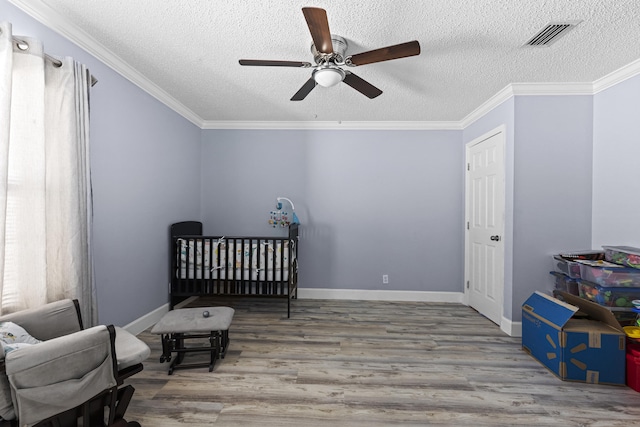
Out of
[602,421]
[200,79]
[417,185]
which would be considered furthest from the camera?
[417,185]

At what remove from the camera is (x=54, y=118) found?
1691mm

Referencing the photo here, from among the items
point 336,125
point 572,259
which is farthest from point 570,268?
point 336,125

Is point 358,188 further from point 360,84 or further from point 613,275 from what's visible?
point 613,275

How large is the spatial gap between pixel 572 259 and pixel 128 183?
3.83m

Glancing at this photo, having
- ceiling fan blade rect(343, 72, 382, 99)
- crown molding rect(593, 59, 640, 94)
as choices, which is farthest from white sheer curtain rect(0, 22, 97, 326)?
crown molding rect(593, 59, 640, 94)

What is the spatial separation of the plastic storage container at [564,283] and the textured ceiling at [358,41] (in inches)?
67.9

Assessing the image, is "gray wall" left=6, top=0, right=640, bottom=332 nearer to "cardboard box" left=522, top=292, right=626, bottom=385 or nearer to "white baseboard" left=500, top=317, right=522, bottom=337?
"white baseboard" left=500, top=317, right=522, bottom=337

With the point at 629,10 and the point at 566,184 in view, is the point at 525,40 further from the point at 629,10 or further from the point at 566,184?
the point at 566,184

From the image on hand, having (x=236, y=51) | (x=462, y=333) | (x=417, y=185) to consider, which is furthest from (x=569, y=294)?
(x=236, y=51)

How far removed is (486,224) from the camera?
318 cm

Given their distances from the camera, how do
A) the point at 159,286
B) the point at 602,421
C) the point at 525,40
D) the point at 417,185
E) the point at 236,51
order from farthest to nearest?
the point at 417,185
the point at 159,286
the point at 236,51
the point at 525,40
the point at 602,421

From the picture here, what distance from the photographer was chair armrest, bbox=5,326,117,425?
3.62 feet

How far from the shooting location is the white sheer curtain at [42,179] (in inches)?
58.8

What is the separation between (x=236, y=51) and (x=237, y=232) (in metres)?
2.36
